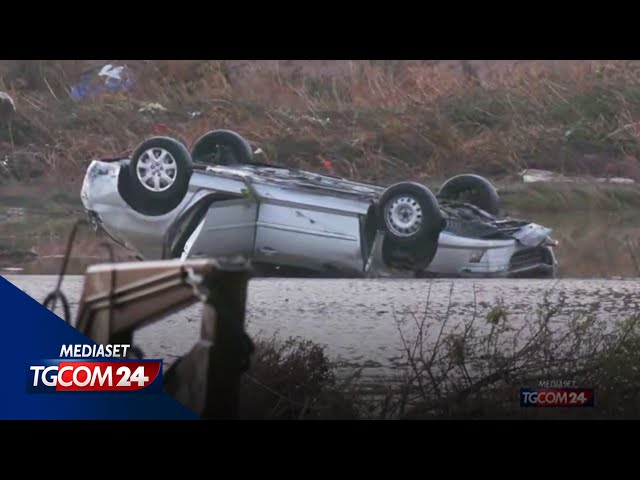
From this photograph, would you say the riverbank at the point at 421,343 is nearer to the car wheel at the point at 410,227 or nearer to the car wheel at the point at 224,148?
the car wheel at the point at 410,227

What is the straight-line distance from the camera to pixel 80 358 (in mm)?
5109

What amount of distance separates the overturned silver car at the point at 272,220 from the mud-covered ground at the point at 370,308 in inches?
3.6

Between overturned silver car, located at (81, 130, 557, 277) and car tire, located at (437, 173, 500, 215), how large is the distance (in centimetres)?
7

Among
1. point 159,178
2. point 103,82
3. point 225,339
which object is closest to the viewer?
point 159,178

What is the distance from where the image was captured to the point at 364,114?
538cm

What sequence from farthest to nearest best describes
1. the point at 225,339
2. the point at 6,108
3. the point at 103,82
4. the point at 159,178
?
1. the point at 103,82
2. the point at 6,108
3. the point at 225,339
4. the point at 159,178

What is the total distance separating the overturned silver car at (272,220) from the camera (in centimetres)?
497

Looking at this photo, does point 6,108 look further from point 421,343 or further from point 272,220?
point 421,343

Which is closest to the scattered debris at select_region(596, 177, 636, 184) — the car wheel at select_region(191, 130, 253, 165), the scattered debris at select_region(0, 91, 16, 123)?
the car wheel at select_region(191, 130, 253, 165)

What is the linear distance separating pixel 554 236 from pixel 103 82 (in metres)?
2.29

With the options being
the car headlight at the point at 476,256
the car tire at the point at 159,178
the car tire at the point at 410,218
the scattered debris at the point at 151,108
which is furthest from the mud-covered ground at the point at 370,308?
the scattered debris at the point at 151,108

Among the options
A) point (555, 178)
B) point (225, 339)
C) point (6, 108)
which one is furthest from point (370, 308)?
point (6, 108)
